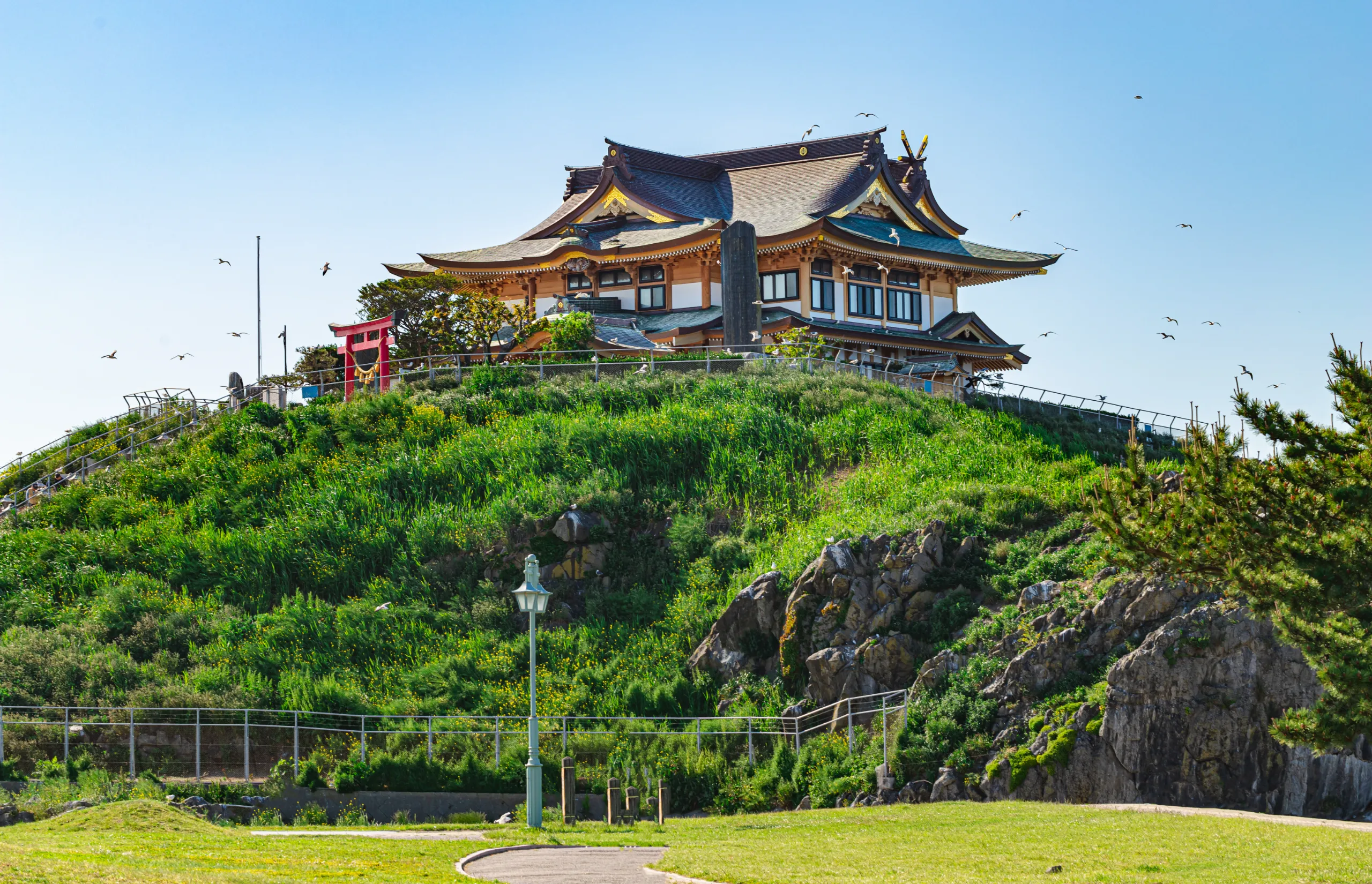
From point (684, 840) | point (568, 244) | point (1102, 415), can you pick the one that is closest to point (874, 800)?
point (684, 840)

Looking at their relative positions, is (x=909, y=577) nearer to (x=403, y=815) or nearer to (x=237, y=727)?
(x=403, y=815)

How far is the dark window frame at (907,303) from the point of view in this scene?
59781 mm

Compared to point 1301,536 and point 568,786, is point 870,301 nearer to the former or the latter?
point 568,786

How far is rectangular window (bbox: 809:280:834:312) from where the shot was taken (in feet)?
186

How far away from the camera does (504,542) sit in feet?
124

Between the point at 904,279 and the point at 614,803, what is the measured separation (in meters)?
39.8

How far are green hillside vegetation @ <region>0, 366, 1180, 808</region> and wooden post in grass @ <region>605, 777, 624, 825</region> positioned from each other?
151 inches

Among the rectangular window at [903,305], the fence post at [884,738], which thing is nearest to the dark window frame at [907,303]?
the rectangular window at [903,305]

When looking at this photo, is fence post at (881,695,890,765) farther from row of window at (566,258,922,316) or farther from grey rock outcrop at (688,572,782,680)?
row of window at (566,258,922,316)

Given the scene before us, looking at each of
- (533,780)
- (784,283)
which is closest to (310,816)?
(533,780)

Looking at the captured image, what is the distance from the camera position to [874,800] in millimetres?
26703

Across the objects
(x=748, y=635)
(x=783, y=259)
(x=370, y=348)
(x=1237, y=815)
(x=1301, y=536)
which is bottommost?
(x=1237, y=815)

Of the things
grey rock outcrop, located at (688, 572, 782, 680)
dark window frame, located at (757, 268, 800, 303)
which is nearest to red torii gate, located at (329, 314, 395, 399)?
dark window frame, located at (757, 268, 800, 303)

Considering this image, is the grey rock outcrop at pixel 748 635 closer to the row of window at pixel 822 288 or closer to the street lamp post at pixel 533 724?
the street lamp post at pixel 533 724
